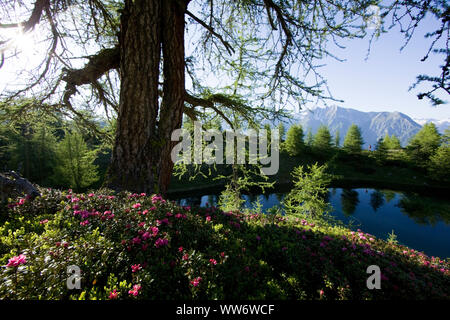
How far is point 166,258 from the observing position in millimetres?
1876

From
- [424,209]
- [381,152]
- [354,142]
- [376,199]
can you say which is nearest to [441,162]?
[381,152]

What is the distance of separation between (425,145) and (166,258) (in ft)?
177

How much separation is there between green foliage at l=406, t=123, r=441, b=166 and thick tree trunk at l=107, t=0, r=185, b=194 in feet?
168

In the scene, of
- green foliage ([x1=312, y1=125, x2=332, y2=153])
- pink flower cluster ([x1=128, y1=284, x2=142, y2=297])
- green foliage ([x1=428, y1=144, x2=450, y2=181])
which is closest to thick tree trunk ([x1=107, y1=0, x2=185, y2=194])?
pink flower cluster ([x1=128, y1=284, x2=142, y2=297])

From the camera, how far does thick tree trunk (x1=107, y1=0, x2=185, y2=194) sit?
3361 millimetres

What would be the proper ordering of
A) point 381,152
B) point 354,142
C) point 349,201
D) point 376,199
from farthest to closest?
1. point 354,142
2. point 381,152
3. point 376,199
4. point 349,201

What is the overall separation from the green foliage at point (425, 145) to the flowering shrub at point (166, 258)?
50.0 m

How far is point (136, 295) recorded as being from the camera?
138 cm

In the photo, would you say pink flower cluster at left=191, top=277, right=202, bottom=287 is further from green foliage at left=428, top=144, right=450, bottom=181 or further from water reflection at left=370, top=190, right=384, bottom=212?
green foliage at left=428, top=144, right=450, bottom=181

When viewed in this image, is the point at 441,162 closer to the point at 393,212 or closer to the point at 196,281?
the point at 393,212

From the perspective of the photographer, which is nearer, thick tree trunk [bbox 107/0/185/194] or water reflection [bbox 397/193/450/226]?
thick tree trunk [bbox 107/0/185/194]
